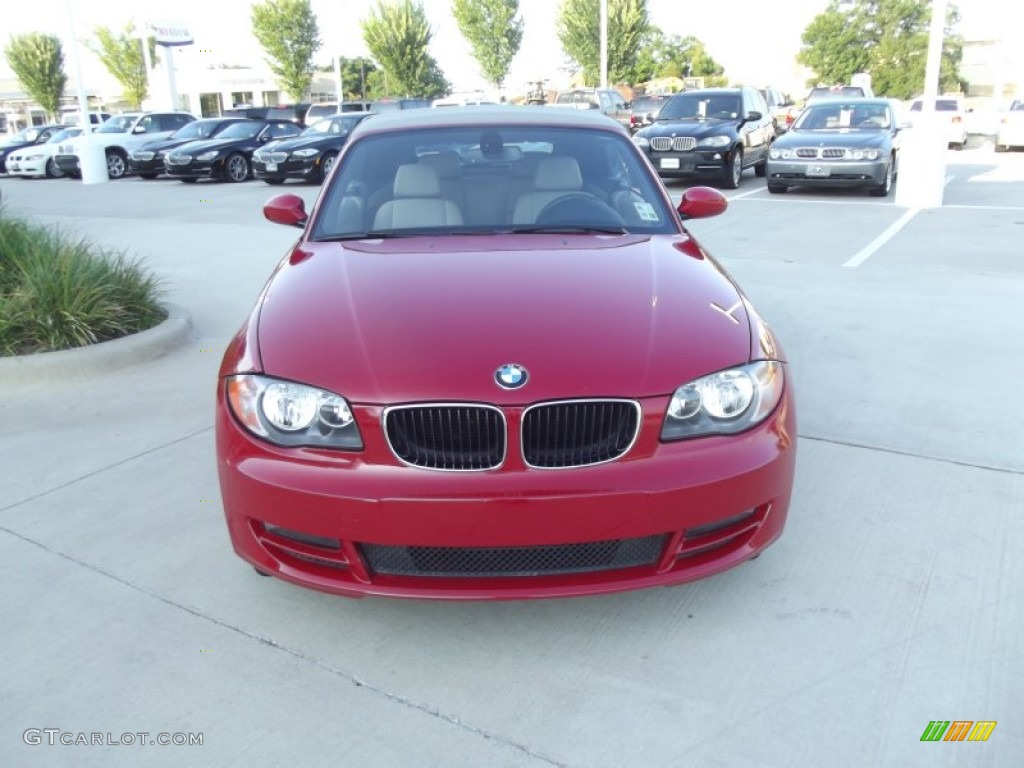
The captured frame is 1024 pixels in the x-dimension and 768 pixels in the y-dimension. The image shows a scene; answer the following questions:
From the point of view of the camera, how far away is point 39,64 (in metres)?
47.8

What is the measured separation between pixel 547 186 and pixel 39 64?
5331 cm

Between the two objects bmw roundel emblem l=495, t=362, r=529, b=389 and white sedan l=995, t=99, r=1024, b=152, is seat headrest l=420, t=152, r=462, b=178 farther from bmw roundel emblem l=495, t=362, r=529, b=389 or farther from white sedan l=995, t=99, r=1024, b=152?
white sedan l=995, t=99, r=1024, b=152

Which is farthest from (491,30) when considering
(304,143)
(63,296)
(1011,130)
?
(63,296)

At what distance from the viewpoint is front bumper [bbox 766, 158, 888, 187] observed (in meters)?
12.9

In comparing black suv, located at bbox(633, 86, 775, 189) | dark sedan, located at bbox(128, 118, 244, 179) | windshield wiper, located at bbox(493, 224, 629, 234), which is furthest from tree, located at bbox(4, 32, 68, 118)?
windshield wiper, located at bbox(493, 224, 629, 234)

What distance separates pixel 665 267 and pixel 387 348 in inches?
47.1

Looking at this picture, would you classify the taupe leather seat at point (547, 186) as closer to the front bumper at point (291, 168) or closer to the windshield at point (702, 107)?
the windshield at point (702, 107)

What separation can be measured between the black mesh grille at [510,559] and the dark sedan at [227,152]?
59.0 feet

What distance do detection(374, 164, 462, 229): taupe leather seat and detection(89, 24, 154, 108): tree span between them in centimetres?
5536

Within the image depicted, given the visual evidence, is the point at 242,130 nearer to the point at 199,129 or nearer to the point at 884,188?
the point at 199,129

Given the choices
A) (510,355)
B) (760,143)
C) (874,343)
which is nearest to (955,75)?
(760,143)

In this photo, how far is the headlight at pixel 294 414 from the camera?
2570mm

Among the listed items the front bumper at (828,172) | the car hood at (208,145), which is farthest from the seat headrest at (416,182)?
the car hood at (208,145)

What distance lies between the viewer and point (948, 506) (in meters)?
3.56
